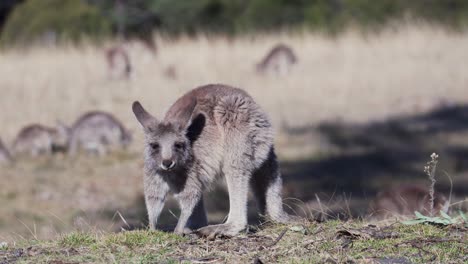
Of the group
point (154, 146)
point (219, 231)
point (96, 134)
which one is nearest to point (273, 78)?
point (96, 134)

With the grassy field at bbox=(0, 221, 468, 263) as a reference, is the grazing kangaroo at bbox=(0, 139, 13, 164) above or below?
below

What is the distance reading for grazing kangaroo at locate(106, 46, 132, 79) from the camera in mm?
20672

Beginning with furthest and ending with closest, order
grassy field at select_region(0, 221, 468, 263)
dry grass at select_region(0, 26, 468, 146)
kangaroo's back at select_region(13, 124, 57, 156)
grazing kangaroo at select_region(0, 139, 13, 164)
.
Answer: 1. dry grass at select_region(0, 26, 468, 146)
2. kangaroo's back at select_region(13, 124, 57, 156)
3. grazing kangaroo at select_region(0, 139, 13, 164)
4. grassy field at select_region(0, 221, 468, 263)

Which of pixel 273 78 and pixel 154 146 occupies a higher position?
pixel 154 146

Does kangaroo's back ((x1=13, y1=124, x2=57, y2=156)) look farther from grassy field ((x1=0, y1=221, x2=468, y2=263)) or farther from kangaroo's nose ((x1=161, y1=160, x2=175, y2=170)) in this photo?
kangaroo's nose ((x1=161, y1=160, x2=175, y2=170))

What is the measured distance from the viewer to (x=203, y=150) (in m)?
5.80

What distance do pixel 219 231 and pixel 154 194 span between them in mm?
543

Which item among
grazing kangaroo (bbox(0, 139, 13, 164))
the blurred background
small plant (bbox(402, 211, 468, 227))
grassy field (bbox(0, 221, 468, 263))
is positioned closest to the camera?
grassy field (bbox(0, 221, 468, 263))

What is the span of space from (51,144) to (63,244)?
9742 mm

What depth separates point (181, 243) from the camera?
5426mm

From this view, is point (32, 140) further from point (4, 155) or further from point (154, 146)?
point (154, 146)

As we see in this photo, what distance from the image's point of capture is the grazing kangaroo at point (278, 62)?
20.6m

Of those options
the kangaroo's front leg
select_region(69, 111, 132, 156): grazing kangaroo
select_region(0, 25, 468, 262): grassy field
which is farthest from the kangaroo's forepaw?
select_region(69, 111, 132, 156): grazing kangaroo

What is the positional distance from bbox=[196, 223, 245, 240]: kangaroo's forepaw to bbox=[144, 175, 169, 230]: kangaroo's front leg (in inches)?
14.2
